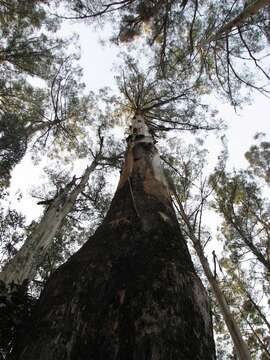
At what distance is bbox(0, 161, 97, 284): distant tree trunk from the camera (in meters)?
5.12

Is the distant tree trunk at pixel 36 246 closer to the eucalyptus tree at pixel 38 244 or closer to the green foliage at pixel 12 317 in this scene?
the eucalyptus tree at pixel 38 244

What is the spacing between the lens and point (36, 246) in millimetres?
5879

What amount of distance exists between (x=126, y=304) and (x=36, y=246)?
16.3ft

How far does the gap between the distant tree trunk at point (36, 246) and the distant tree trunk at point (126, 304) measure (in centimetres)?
315

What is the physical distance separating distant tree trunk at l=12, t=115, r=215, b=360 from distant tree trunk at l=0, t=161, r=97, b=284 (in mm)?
3147

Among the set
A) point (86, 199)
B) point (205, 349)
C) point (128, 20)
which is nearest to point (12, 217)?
point (86, 199)

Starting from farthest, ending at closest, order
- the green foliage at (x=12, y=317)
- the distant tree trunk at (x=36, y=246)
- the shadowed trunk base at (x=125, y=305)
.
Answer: the distant tree trunk at (x=36, y=246) < the green foliage at (x=12, y=317) < the shadowed trunk base at (x=125, y=305)

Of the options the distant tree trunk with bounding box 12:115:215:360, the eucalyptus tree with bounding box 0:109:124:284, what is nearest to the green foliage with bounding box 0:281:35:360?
the distant tree trunk with bounding box 12:115:215:360

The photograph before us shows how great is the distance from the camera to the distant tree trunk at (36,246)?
512cm

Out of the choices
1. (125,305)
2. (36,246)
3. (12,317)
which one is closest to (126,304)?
(125,305)

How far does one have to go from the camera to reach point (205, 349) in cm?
125

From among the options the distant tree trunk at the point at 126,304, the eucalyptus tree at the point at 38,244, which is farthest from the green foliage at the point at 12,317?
the eucalyptus tree at the point at 38,244

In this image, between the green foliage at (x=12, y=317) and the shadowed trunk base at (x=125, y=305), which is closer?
the shadowed trunk base at (x=125, y=305)

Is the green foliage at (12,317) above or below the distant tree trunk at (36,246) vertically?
below
